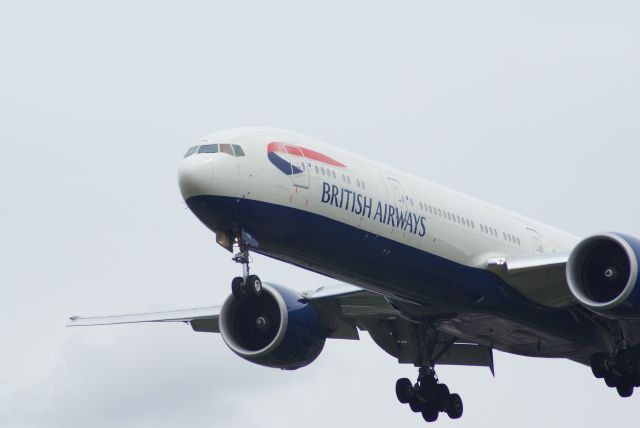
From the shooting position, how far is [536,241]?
46.2m

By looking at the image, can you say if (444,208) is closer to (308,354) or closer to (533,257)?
(533,257)

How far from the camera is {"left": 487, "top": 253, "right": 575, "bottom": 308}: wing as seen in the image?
43.3 m

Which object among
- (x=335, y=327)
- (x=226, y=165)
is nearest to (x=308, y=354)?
(x=335, y=327)

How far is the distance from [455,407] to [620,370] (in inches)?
211

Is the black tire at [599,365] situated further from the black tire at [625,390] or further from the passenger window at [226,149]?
the passenger window at [226,149]

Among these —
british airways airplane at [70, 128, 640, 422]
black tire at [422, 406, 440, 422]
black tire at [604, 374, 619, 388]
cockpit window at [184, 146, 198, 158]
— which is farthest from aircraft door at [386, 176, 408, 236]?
black tire at [422, 406, 440, 422]

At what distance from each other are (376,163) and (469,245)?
10.1ft

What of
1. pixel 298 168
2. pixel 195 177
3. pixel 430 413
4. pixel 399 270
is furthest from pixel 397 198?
pixel 430 413

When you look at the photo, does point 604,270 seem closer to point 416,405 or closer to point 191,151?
point 416,405

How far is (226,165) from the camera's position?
128 feet

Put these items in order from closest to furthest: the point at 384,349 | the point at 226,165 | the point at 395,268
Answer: the point at 226,165
the point at 395,268
the point at 384,349

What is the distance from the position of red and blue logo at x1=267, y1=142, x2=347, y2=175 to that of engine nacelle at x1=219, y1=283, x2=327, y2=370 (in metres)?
5.84

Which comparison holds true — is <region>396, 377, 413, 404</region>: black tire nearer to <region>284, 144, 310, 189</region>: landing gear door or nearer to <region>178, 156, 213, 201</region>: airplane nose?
<region>284, 144, 310, 189</region>: landing gear door

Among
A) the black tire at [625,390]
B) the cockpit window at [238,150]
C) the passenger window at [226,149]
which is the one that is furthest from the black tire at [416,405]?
the passenger window at [226,149]
